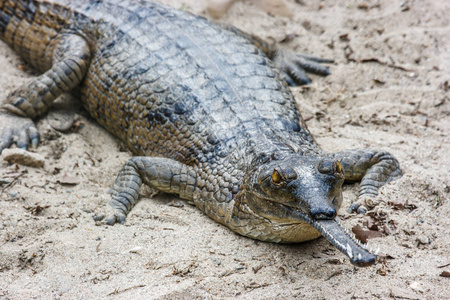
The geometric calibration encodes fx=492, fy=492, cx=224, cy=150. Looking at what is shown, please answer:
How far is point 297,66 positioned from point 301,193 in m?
3.28

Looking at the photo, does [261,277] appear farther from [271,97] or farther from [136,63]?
[136,63]

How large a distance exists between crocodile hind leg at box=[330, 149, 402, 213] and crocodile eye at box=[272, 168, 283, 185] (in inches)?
46.4

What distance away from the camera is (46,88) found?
5.18 metres

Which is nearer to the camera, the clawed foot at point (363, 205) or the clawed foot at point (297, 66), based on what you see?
the clawed foot at point (363, 205)

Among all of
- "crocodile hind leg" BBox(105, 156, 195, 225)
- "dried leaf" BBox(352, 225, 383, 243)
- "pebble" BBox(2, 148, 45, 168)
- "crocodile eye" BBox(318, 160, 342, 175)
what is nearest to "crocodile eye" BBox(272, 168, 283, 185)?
"crocodile eye" BBox(318, 160, 342, 175)

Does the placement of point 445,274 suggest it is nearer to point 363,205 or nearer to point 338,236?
point 338,236

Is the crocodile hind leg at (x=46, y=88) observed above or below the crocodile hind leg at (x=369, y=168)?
below

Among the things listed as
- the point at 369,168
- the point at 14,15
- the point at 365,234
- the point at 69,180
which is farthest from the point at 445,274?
the point at 14,15

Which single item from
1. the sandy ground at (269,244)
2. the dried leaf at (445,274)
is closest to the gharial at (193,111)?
the sandy ground at (269,244)

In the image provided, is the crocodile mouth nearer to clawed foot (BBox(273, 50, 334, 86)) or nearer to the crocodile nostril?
the crocodile nostril

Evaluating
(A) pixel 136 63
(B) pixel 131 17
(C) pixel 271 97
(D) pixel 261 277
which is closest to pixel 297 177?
(D) pixel 261 277

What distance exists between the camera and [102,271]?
331cm

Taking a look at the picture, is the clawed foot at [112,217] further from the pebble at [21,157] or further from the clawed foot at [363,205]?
the clawed foot at [363,205]

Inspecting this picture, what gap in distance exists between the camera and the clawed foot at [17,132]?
478 centimetres
